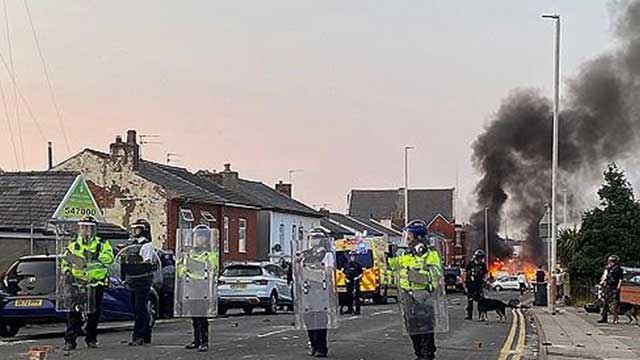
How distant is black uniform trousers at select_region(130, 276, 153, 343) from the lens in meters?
18.0

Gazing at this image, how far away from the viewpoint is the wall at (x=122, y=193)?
51250 mm

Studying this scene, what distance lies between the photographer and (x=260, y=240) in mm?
62969

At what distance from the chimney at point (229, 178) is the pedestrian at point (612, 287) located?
3678cm

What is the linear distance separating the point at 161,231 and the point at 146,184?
2469 mm

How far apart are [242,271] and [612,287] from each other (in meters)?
11.1

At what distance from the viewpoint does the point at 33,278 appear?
2131 cm

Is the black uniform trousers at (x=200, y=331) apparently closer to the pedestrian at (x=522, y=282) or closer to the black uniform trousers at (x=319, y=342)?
the black uniform trousers at (x=319, y=342)

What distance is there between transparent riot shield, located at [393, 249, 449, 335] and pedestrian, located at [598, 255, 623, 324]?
15.9 metres

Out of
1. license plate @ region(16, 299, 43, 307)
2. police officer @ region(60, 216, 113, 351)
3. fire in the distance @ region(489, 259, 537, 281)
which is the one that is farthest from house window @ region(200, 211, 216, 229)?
police officer @ region(60, 216, 113, 351)

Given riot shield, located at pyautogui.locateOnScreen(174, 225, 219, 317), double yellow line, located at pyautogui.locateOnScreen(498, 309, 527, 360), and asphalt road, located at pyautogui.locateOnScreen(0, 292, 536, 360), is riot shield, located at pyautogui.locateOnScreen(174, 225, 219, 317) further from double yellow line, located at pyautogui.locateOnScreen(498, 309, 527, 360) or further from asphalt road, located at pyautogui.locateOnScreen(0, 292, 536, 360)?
double yellow line, located at pyautogui.locateOnScreen(498, 309, 527, 360)

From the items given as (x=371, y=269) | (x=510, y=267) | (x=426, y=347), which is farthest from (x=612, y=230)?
(x=510, y=267)

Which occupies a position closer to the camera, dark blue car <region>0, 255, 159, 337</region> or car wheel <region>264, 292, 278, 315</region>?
dark blue car <region>0, 255, 159, 337</region>

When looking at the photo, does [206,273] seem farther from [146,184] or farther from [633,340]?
[146,184]

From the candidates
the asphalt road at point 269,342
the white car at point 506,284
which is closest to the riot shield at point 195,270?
the asphalt road at point 269,342
